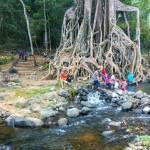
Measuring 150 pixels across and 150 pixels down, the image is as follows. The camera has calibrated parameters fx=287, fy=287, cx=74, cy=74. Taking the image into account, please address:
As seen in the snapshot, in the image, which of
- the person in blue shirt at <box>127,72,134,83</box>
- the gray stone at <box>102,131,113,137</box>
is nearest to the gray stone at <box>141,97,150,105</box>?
the gray stone at <box>102,131,113,137</box>

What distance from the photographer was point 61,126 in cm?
1044

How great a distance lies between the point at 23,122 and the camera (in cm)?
1029

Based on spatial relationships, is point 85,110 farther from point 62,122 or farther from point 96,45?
point 96,45

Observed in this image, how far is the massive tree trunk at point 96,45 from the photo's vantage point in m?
18.0

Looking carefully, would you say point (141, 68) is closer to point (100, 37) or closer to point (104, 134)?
point (100, 37)

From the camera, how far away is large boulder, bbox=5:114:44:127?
405 inches

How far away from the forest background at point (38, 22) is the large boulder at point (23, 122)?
59.2ft

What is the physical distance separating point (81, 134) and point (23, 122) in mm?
2211

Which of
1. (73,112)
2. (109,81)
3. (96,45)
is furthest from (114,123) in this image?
(96,45)

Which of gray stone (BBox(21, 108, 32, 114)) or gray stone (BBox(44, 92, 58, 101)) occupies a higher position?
gray stone (BBox(44, 92, 58, 101))

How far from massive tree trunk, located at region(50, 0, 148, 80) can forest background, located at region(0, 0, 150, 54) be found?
6.98 m

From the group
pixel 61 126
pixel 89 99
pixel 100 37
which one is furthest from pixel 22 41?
pixel 61 126

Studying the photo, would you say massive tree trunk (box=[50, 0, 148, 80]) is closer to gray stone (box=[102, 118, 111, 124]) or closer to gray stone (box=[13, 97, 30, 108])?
gray stone (box=[13, 97, 30, 108])

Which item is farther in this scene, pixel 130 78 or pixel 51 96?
pixel 130 78
